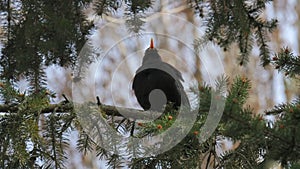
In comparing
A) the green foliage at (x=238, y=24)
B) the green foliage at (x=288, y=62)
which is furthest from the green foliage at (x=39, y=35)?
the green foliage at (x=288, y=62)

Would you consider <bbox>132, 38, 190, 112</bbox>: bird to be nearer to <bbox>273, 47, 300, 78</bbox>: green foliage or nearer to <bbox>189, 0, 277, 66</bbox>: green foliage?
<bbox>189, 0, 277, 66</bbox>: green foliage

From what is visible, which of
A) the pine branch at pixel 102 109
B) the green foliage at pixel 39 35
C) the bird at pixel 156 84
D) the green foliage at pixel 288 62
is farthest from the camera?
the bird at pixel 156 84

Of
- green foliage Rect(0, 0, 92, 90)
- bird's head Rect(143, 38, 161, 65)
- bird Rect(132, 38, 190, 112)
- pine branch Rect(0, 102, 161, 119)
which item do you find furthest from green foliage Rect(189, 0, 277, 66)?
pine branch Rect(0, 102, 161, 119)

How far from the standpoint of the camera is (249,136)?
142 cm

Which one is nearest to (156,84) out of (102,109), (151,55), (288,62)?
(151,55)

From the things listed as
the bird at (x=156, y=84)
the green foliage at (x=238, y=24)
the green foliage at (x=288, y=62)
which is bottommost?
the green foliage at (x=288, y=62)

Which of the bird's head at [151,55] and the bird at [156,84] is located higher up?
the bird's head at [151,55]

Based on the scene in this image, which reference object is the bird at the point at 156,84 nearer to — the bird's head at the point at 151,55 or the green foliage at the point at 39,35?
the bird's head at the point at 151,55

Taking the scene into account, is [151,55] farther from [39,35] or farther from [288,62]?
[288,62]

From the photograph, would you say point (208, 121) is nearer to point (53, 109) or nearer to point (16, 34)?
point (53, 109)

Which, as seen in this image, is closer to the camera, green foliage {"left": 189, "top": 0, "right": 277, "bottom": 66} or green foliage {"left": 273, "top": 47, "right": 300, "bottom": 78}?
green foliage {"left": 273, "top": 47, "right": 300, "bottom": 78}

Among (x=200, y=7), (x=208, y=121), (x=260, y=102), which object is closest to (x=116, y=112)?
(x=208, y=121)

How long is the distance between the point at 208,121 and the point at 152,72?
1320 mm

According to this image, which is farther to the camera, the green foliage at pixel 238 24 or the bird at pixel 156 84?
the bird at pixel 156 84
